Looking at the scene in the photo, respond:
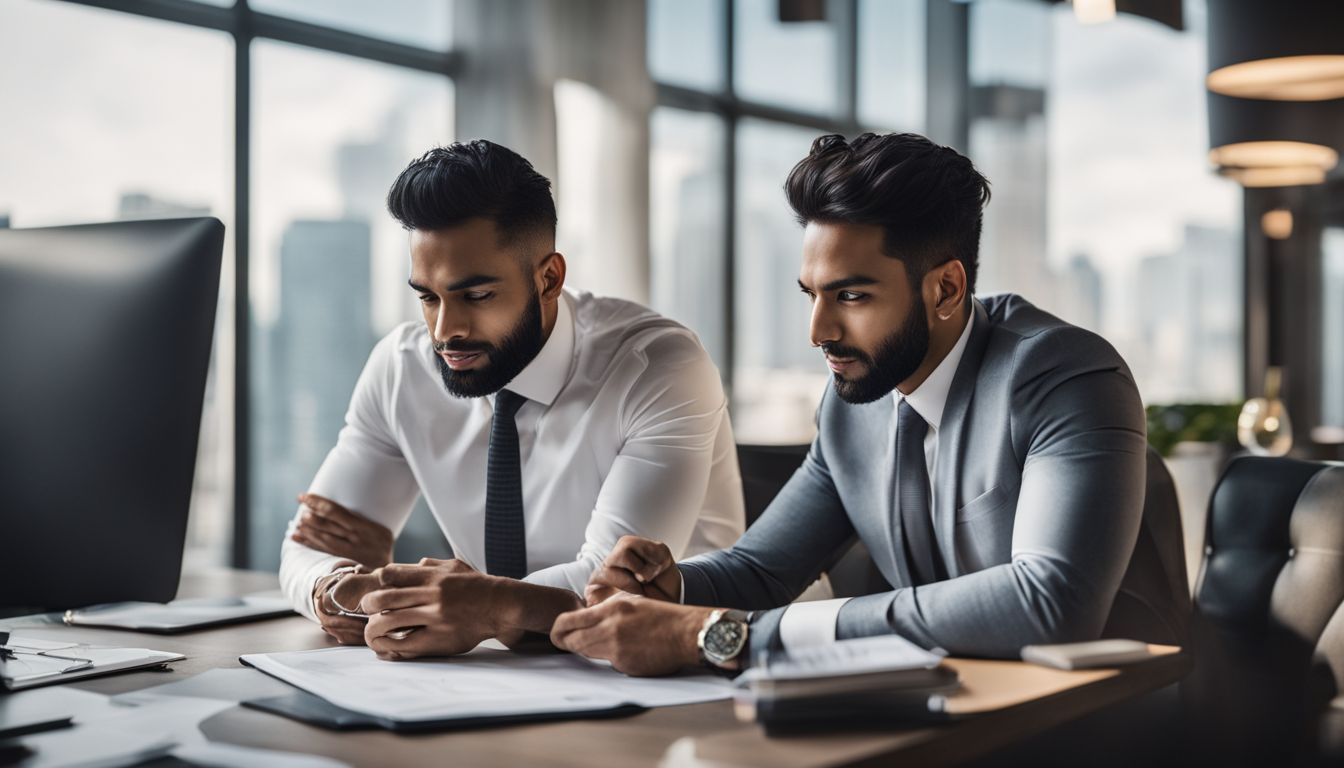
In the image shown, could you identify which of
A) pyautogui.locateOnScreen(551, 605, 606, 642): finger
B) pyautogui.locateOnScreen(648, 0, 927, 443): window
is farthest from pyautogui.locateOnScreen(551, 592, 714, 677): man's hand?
pyautogui.locateOnScreen(648, 0, 927, 443): window

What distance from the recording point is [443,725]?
108 cm

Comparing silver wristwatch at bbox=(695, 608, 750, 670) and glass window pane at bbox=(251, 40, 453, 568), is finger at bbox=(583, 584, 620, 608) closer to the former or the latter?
silver wristwatch at bbox=(695, 608, 750, 670)

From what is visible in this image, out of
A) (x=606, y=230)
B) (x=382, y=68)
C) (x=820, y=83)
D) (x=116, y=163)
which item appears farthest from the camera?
(x=820, y=83)

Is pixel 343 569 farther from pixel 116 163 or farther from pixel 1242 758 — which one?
pixel 116 163

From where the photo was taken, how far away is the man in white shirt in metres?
1.90

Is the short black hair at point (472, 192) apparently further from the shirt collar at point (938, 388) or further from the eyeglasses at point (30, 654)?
the eyeglasses at point (30, 654)

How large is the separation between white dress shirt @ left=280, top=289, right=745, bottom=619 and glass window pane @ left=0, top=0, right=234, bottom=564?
165 centimetres

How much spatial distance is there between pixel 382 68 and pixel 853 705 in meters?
4.02

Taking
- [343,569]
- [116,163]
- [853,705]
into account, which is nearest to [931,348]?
[853,705]

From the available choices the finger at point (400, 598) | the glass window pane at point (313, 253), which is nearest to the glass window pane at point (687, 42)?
the glass window pane at point (313, 253)

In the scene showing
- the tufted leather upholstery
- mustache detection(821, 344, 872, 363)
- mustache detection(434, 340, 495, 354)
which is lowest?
the tufted leather upholstery

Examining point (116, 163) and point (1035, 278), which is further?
point (1035, 278)

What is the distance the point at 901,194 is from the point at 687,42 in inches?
168

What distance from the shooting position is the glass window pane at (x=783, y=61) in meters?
5.97
